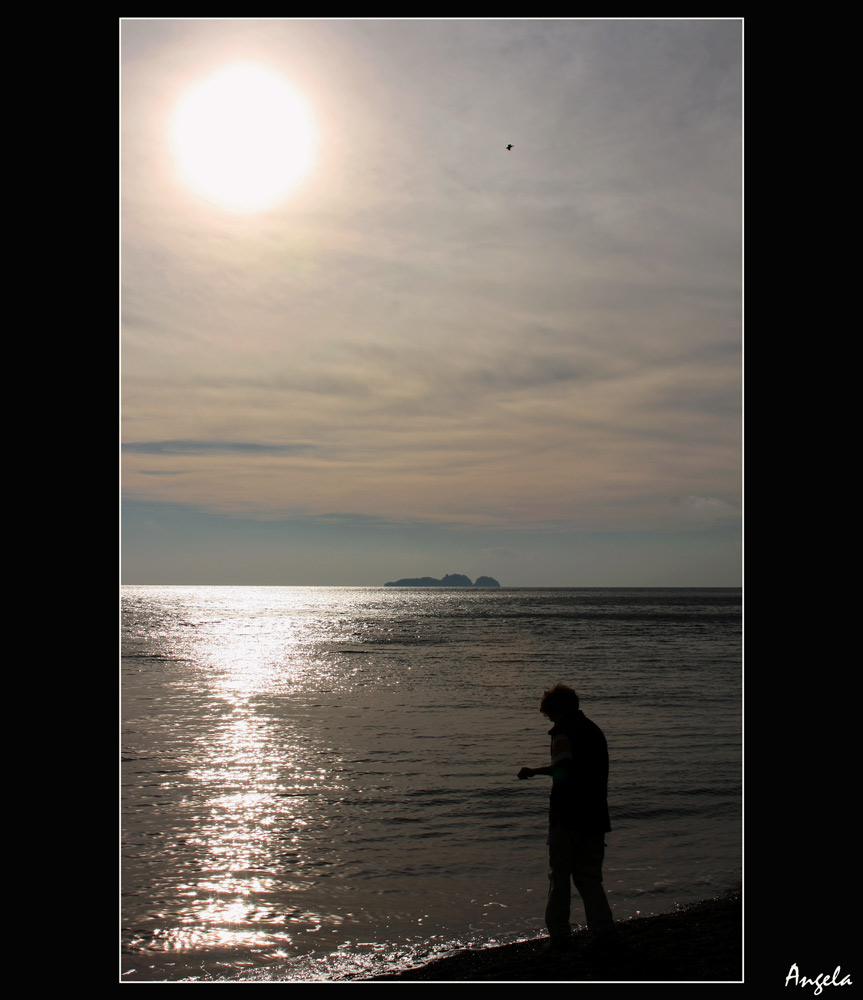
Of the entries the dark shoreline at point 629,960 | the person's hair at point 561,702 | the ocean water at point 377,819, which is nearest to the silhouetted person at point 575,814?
the person's hair at point 561,702

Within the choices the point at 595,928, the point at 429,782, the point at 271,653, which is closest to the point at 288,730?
the point at 429,782

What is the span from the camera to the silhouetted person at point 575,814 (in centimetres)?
544

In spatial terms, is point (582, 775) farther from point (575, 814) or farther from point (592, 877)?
point (592, 877)

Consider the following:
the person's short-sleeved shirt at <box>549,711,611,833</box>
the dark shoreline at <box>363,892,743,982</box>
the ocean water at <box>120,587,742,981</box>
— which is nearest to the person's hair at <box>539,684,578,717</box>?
the person's short-sleeved shirt at <box>549,711,611,833</box>

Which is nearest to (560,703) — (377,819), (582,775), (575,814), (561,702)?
(561,702)

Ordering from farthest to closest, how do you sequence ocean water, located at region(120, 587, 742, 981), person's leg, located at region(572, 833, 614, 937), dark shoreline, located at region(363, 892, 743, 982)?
ocean water, located at region(120, 587, 742, 981) → person's leg, located at region(572, 833, 614, 937) → dark shoreline, located at region(363, 892, 743, 982)

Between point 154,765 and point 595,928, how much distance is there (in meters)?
9.68

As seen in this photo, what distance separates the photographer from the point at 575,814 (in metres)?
5.46

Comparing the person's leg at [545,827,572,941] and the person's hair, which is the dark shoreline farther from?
the person's hair

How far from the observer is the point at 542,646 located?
1592 inches

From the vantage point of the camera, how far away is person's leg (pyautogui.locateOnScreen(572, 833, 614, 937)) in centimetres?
551

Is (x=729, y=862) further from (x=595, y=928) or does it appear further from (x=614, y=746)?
(x=614, y=746)

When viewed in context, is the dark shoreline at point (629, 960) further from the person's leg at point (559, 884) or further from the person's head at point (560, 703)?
the person's head at point (560, 703)

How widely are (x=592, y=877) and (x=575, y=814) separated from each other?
20.6 inches
